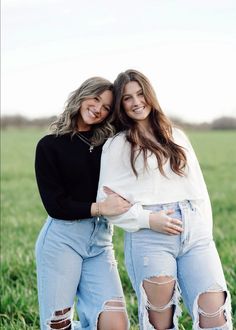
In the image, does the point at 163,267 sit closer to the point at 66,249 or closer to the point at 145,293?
the point at 145,293

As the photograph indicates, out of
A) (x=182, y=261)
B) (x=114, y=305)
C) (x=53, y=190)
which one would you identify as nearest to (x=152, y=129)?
(x=53, y=190)

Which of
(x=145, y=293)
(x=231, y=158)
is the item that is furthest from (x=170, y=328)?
(x=231, y=158)

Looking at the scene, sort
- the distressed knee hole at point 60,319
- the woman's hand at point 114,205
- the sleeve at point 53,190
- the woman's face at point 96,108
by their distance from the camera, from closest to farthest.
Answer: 1. the woman's hand at point 114,205
2. the sleeve at point 53,190
3. the woman's face at point 96,108
4. the distressed knee hole at point 60,319

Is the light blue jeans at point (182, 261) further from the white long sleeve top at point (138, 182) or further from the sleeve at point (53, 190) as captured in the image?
the sleeve at point (53, 190)

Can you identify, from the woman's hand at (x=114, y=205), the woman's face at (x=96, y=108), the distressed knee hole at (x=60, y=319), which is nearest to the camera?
the woman's hand at (x=114, y=205)

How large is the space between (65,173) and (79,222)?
33 centimetres

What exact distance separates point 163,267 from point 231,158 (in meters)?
23.9

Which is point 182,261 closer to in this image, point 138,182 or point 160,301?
point 160,301

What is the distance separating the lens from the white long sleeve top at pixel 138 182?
4125mm

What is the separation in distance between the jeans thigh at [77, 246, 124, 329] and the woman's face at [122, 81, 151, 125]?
0.91 metres

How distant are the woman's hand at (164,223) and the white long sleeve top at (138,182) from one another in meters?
0.08

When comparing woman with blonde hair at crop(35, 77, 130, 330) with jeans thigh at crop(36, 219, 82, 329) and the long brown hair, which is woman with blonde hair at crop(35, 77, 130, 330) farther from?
the long brown hair

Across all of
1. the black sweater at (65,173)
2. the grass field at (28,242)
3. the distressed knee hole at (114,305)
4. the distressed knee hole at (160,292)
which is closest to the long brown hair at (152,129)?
the black sweater at (65,173)

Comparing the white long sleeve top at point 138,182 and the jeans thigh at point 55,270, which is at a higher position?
the white long sleeve top at point 138,182
